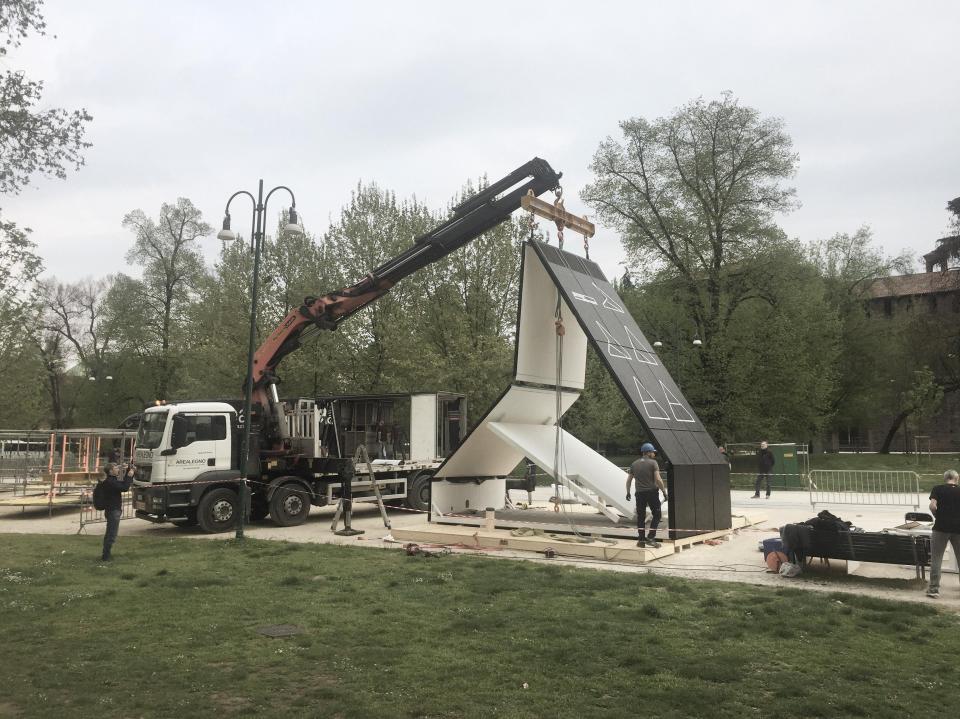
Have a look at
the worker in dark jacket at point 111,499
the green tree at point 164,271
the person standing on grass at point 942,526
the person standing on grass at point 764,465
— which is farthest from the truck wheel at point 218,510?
the green tree at point 164,271

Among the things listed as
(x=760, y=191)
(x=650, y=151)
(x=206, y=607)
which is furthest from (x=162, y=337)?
(x=206, y=607)

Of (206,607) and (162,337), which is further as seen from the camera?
(162,337)

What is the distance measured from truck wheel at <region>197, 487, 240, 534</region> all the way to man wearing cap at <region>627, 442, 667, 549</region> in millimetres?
8761

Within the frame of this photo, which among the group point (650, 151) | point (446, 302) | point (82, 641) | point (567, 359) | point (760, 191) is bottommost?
point (82, 641)

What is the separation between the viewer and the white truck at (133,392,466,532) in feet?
54.3

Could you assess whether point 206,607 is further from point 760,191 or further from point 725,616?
point 760,191

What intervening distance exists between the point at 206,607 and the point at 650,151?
110ft

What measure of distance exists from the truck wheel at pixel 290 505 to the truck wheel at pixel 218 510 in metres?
0.94

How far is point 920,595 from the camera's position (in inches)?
383

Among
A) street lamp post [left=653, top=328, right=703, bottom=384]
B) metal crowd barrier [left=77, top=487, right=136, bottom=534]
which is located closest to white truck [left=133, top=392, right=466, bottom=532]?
metal crowd barrier [left=77, top=487, right=136, bottom=534]

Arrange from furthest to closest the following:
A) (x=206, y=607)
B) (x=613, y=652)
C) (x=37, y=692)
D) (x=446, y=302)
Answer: (x=446, y=302) < (x=206, y=607) < (x=613, y=652) < (x=37, y=692)

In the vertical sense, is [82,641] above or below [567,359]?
below

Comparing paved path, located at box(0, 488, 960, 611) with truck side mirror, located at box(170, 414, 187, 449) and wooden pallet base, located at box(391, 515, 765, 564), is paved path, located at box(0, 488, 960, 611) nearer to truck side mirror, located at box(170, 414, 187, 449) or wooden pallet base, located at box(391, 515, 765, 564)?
wooden pallet base, located at box(391, 515, 765, 564)

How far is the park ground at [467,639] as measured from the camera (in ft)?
18.9
